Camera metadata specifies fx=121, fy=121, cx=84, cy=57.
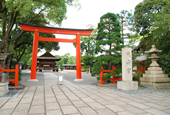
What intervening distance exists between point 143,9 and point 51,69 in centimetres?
2112

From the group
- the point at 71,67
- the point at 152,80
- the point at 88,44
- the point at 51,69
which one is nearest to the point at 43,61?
the point at 51,69

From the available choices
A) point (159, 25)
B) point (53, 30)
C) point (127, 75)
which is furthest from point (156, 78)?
point (53, 30)

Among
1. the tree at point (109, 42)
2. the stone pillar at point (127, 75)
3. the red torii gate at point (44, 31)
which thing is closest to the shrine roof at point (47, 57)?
the red torii gate at point (44, 31)

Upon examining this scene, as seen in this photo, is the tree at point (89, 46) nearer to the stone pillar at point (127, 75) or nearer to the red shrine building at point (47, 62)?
the red shrine building at point (47, 62)

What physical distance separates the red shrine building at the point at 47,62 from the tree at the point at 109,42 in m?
20.6

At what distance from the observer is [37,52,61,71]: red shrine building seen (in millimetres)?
27017

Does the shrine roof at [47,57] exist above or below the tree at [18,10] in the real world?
below

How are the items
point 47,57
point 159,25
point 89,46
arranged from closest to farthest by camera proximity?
point 159,25
point 89,46
point 47,57

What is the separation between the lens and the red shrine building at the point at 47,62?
2702 centimetres

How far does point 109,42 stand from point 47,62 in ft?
74.9

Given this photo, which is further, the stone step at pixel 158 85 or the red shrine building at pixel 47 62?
the red shrine building at pixel 47 62

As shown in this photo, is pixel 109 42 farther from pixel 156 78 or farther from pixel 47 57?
pixel 47 57

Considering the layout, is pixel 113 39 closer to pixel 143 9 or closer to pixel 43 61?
pixel 143 9

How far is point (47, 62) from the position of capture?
91.9ft
